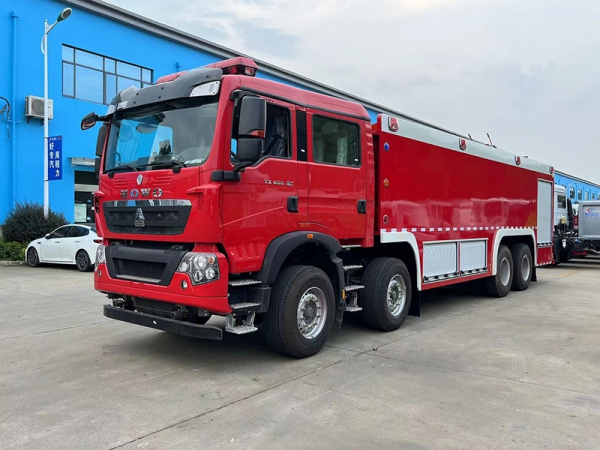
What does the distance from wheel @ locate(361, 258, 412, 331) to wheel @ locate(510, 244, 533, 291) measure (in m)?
4.91

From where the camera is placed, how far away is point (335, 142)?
6.46m

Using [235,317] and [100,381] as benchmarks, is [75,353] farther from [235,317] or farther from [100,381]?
[235,317]

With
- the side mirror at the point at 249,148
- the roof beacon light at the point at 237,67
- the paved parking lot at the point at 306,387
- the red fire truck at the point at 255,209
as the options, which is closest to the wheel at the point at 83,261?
the paved parking lot at the point at 306,387

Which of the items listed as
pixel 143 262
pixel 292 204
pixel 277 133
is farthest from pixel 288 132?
Result: pixel 143 262

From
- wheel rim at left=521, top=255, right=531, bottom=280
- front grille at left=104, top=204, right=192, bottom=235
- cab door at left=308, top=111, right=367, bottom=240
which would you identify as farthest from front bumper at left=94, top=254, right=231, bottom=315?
wheel rim at left=521, top=255, right=531, bottom=280

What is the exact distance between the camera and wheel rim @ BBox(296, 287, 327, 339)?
5855mm

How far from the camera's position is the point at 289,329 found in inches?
219

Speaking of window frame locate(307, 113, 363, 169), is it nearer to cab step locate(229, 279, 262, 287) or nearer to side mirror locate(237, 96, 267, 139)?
side mirror locate(237, 96, 267, 139)

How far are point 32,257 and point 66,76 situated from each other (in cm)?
797

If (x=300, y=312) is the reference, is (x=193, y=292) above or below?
above

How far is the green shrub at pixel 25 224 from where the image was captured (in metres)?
17.5

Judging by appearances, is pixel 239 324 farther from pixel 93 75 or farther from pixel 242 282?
pixel 93 75

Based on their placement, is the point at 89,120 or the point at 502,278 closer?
the point at 89,120

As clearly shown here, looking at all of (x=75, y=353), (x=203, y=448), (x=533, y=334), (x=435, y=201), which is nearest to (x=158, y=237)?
(x=75, y=353)
